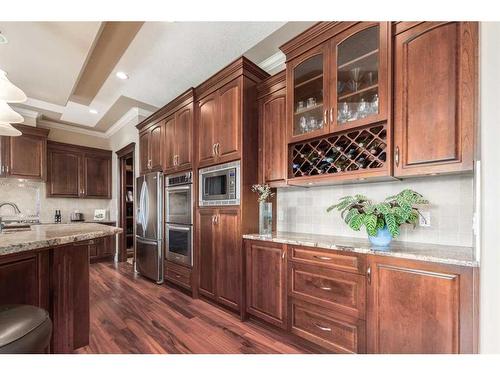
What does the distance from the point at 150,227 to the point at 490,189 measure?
11.2 feet

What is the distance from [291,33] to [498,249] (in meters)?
2.15

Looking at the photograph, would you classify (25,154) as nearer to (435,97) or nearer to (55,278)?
(55,278)

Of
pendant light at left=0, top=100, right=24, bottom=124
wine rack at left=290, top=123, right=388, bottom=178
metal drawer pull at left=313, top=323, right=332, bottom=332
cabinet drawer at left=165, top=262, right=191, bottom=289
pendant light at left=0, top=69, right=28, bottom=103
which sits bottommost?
cabinet drawer at left=165, top=262, right=191, bottom=289

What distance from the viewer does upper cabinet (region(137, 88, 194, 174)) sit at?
9.09 ft

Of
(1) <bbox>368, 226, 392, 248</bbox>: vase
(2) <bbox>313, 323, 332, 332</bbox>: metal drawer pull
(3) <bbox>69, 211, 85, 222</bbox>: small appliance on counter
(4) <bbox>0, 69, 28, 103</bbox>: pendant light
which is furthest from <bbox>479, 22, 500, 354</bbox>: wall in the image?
(3) <bbox>69, 211, 85, 222</bbox>: small appliance on counter

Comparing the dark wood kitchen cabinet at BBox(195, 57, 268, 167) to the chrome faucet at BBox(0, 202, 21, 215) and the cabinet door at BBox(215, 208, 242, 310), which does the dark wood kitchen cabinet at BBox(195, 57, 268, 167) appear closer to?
the cabinet door at BBox(215, 208, 242, 310)

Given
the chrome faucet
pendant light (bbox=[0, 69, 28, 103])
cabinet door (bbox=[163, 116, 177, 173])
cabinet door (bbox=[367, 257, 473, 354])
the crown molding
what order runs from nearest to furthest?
1. cabinet door (bbox=[367, 257, 473, 354])
2. pendant light (bbox=[0, 69, 28, 103])
3. the crown molding
4. cabinet door (bbox=[163, 116, 177, 173])
5. the chrome faucet

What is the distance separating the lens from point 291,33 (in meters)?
2.07

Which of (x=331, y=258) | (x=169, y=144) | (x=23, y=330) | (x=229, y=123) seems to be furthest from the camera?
(x=169, y=144)

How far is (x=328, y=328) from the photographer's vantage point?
1.55 m

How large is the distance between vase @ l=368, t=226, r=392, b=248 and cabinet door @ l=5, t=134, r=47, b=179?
496 cm

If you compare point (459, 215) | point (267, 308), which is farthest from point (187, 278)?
point (459, 215)

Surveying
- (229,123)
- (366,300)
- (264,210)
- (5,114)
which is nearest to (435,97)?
(366,300)
